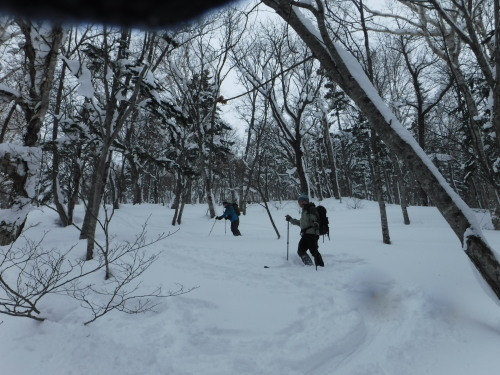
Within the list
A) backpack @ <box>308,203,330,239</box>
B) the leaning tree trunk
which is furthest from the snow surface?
backpack @ <box>308,203,330,239</box>

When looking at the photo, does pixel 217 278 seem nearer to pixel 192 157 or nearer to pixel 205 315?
pixel 205 315

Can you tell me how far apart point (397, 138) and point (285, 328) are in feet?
8.84

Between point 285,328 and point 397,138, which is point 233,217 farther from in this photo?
point 397,138

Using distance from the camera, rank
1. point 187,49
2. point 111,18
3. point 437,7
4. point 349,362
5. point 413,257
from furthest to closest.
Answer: point 187,49
point 413,257
point 437,7
point 349,362
point 111,18

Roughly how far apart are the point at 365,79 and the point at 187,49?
45.4ft

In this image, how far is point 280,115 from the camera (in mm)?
12984

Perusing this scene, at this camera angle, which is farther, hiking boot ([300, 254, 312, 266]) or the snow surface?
hiking boot ([300, 254, 312, 266])

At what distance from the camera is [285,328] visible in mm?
3768

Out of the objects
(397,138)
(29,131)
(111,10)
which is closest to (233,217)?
(29,131)

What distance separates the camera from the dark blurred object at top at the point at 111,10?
6.47 feet

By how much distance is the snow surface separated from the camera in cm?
306

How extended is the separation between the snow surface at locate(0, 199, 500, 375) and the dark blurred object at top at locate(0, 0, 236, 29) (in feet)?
10.0

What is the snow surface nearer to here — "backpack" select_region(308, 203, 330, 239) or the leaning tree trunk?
the leaning tree trunk

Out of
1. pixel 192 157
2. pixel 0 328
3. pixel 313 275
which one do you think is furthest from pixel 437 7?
pixel 192 157
